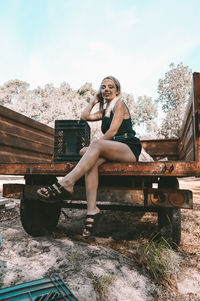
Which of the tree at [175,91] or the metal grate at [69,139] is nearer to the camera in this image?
the metal grate at [69,139]

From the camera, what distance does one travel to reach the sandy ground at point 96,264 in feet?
5.53

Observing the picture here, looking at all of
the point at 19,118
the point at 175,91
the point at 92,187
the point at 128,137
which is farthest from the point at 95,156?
the point at 175,91

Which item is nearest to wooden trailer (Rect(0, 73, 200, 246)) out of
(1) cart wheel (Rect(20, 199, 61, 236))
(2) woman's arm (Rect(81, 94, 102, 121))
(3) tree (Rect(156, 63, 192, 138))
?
(1) cart wheel (Rect(20, 199, 61, 236))

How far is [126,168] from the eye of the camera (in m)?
2.08

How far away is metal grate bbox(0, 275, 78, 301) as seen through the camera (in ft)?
4.74

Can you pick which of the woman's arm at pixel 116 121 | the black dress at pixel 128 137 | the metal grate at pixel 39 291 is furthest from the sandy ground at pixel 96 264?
the woman's arm at pixel 116 121

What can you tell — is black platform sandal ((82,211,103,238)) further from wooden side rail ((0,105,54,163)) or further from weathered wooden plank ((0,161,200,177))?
wooden side rail ((0,105,54,163))

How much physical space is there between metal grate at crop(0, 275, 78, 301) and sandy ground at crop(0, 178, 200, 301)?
0.10 m

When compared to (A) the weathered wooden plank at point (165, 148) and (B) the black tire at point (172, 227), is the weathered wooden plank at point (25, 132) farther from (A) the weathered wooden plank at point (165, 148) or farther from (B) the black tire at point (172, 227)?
(B) the black tire at point (172, 227)

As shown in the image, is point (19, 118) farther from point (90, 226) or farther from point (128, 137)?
point (90, 226)

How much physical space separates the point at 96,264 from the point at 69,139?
9.54 feet

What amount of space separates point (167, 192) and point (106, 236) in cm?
120

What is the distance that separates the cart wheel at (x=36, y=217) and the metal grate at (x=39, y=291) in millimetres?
1070

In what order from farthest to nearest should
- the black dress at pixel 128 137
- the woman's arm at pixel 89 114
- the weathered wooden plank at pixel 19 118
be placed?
the weathered wooden plank at pixel 19 118 < the woman's arm at pixel 89 114 < the black dress at pixel 128 137
